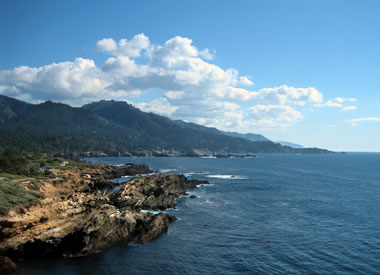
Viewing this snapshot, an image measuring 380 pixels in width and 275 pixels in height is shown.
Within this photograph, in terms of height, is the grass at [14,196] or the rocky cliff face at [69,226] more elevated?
the grass at [14,196]

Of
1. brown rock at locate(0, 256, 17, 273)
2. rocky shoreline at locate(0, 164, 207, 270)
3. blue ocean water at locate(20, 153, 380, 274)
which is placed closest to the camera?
brown rock at locate(0, 256, 17, 273)

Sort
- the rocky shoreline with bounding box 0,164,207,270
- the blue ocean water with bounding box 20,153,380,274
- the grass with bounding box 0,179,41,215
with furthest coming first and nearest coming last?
the grass with bounding box 0,179,41,215 → the rocky shoreline with bounding box 0,164,207,270 → the blue ocean water with bounding box 20,153,380,274

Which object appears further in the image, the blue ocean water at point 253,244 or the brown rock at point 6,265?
the blue ocean water at point 253,244

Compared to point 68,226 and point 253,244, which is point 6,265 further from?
point 253,244

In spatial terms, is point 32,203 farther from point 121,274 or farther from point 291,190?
point 291,190

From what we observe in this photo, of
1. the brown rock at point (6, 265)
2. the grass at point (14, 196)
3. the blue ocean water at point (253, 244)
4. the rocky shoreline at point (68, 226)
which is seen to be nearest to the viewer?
the brown rock at point (6, 265)

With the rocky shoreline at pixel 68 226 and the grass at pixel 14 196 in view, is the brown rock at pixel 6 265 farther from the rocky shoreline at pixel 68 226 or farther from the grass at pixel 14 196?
the grass at pixel 14 196

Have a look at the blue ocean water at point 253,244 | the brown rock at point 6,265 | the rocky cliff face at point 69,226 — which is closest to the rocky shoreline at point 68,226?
the rocky cliff face at point 69,226

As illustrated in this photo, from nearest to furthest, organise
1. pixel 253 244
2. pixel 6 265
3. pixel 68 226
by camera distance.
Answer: pixel 6 265, pixel 68 226, pixel 253 244

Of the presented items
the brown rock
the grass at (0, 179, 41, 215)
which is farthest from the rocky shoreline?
the grass at (0, 179, 41, 215)

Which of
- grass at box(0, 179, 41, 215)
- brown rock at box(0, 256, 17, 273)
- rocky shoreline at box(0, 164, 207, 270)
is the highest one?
grass at box(0, 179, 41, 215)

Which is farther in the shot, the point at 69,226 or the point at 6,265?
the point at 69,226

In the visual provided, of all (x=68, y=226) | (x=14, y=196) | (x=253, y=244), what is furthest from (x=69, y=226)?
(x=253, y=244)

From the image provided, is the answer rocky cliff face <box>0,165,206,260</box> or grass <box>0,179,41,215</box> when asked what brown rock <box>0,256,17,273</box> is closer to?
rocky cliff face <box>0,165,206,260</box>
